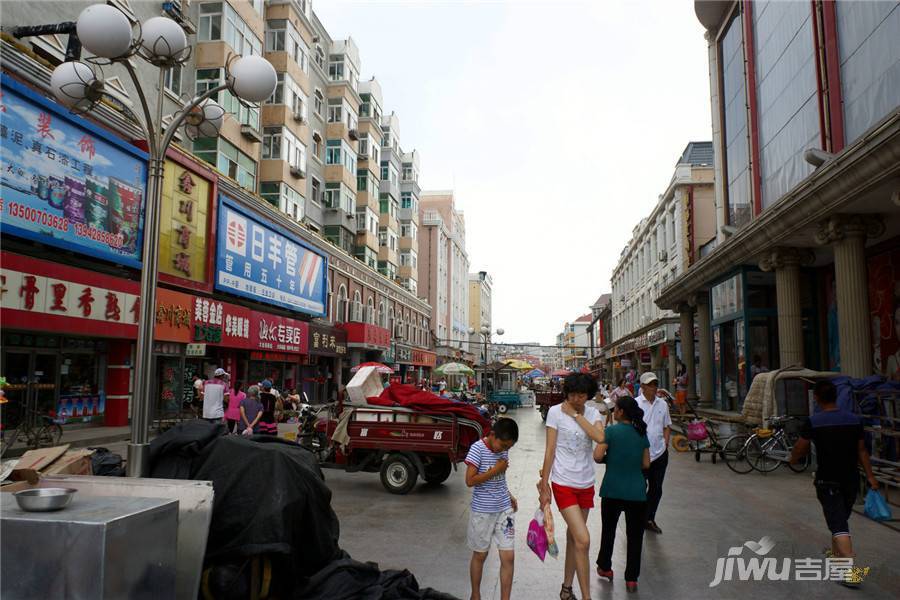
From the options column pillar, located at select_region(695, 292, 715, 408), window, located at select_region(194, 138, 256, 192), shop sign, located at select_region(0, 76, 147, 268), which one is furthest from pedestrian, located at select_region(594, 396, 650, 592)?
window, located at select_region(194, 138, 256, 192)

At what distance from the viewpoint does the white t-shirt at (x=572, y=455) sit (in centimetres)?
504

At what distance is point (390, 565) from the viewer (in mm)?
5918

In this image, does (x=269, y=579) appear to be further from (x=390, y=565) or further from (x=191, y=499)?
(x=390, y=565)

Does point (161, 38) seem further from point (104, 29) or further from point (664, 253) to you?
point (664, 253)

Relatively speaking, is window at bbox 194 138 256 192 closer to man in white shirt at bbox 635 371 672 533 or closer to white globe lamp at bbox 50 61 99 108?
white globe lamp at bbox 50 61 99 108

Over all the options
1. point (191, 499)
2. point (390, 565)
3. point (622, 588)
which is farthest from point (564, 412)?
point (191, 499)

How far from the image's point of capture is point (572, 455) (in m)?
5.08

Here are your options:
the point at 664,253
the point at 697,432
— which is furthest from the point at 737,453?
the point at 664,253

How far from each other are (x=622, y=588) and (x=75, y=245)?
14.8 meters

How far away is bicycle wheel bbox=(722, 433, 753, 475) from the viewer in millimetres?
12062

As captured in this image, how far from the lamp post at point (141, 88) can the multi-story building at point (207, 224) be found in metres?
0.80

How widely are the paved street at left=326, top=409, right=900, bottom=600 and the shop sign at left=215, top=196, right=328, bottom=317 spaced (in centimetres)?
1353

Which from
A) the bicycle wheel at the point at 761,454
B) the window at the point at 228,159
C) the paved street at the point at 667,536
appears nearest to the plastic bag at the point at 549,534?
the paved street at the point at 667,536

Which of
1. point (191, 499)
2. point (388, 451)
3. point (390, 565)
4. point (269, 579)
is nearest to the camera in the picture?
point (191, 499)
